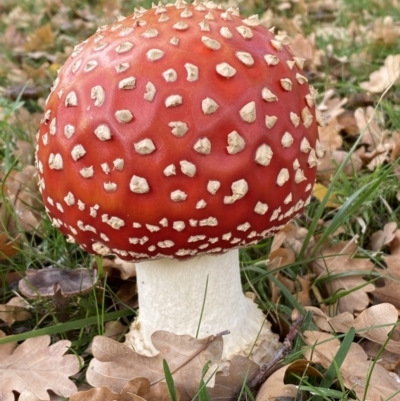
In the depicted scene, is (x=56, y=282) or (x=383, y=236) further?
(x=383, y=236)

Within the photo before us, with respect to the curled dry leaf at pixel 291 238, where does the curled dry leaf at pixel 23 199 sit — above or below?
above

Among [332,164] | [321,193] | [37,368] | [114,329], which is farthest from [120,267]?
[332,164]

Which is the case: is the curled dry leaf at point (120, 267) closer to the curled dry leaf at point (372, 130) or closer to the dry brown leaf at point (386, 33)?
the curled dry leaf at point (372, 130)

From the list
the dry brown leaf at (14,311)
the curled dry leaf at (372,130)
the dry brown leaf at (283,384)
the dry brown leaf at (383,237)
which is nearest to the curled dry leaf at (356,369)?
the dry brown leaf at (283,384)

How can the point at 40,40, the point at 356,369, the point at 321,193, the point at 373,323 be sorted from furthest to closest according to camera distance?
the point at 40,40 < the point at 321,193 < the point at 373,323 < the point at 356,369

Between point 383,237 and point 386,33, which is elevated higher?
point 386,33

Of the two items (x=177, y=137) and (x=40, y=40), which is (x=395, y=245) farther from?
(x=40, y=40)
